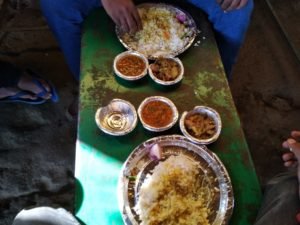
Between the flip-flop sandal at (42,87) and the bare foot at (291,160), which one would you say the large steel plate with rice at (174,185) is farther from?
the flip-flop sandal at (42,87)

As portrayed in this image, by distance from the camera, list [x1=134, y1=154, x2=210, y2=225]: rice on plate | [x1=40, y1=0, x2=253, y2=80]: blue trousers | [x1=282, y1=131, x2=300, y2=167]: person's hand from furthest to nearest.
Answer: [x1=40, y1=0, x2=253, y2=80]: blue trousers, [x1=282, y1=131, x2=300, y2=167]: person's hand, [x1=134, y1=154, x2=210, y2=225]: rice on plate

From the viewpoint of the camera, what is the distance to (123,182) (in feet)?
4.43

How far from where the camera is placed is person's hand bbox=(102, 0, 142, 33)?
1.68 meters

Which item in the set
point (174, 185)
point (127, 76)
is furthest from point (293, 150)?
point (127, 76)

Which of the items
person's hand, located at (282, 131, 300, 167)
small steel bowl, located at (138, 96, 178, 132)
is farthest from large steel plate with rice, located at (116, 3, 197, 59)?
person's hand, located at (282, 131, 300, 167)

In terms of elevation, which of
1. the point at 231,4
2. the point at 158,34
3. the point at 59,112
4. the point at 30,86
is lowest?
the point at 59,112

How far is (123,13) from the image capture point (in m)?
1.68

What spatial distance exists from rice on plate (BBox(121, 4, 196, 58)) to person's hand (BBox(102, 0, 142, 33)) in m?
0.05

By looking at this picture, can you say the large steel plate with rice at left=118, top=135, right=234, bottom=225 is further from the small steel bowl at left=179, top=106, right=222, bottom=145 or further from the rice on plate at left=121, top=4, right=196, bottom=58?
the rice on plate at left=121, top=4, right=196, bottom=58

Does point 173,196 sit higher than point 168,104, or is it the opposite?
point 168,104

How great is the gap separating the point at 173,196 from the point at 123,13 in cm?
90

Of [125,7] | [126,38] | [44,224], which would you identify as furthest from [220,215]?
[125,7]

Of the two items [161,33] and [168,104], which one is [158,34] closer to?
[161,33]

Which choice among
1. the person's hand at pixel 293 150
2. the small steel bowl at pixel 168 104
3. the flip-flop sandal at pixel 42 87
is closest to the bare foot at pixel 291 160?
the person's hand at pixel 293 150
